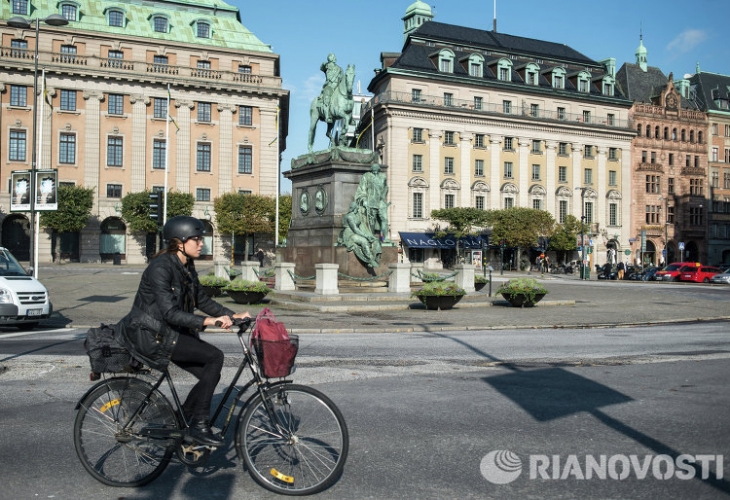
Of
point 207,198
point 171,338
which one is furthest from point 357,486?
point 207,198

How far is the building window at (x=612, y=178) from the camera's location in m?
79.2

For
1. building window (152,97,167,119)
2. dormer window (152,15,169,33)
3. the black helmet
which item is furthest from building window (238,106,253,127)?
the black helmet

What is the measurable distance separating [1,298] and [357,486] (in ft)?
40.8

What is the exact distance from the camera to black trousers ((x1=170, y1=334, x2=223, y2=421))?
4.82m

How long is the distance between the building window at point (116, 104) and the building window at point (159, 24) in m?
8.26

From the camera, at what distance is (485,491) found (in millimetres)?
4703

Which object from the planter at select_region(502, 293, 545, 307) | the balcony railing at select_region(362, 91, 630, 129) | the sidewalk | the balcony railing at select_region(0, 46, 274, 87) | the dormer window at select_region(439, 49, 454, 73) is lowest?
the sidewalk

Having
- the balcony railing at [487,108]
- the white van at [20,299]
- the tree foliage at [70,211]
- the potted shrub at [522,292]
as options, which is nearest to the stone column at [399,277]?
the potted shrub at [522,292]

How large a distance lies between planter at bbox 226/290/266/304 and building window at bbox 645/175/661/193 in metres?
71.6

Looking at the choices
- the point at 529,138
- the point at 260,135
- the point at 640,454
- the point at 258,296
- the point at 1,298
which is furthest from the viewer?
the point at 529,138

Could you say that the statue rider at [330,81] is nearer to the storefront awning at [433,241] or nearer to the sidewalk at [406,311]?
the sidewalk at [406,311]

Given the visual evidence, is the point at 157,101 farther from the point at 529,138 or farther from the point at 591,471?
the point at 591,471

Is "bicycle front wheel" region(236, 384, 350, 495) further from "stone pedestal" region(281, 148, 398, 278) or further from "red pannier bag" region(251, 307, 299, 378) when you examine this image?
"stone pedestal" region(281, 148, 398, 278)

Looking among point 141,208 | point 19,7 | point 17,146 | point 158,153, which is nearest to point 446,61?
point 158,153
